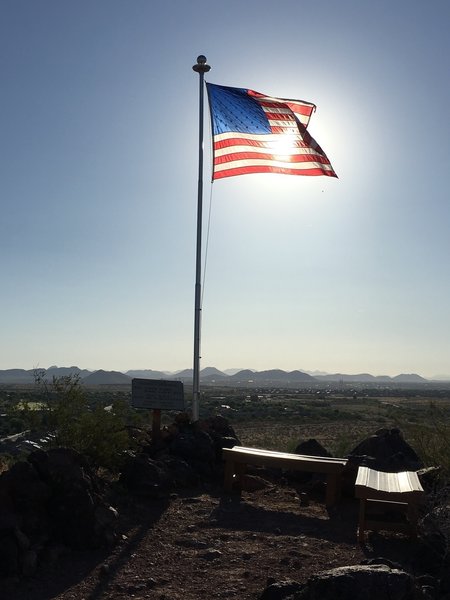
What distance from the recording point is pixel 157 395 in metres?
9.85

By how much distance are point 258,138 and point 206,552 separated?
831 cm

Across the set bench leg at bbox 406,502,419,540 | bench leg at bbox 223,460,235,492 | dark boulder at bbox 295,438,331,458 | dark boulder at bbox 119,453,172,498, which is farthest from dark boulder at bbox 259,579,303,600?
dark boulder at bbox 295,438,331,458

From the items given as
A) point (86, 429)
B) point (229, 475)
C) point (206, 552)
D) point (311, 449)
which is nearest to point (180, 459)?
point (229, 475)

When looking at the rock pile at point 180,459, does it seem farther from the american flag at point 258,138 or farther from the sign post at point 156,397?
the american flag at point 258,138

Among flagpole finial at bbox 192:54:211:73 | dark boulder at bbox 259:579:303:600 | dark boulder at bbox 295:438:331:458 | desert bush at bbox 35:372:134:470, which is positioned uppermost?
flagpole finial at bbox 192:54:211:73

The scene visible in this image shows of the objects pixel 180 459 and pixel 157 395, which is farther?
pixel 157 395

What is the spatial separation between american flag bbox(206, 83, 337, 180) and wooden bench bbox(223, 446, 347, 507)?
18.0 feet

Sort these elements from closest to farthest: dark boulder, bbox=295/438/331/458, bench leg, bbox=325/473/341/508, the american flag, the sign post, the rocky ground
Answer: the rocky ground
bench leg, bbox=325/473/341/508
the sign post
dark boulder, bbox=295/438/331/458
the american flag

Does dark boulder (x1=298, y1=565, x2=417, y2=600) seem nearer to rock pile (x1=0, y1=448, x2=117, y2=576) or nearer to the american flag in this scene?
rock pile (x1=0, y1=448, x2=117, y2=576)

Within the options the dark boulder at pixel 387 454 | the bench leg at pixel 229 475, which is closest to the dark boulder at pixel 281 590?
the bench leg at pixel 229 475

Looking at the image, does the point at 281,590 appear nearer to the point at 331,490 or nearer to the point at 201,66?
the point at 331,490

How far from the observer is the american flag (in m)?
11.9

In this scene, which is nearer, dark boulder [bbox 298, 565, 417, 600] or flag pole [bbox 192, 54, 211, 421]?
dark boulder [bbox 298, 565, 417, 600]

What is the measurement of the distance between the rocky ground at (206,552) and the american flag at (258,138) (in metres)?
6.43
